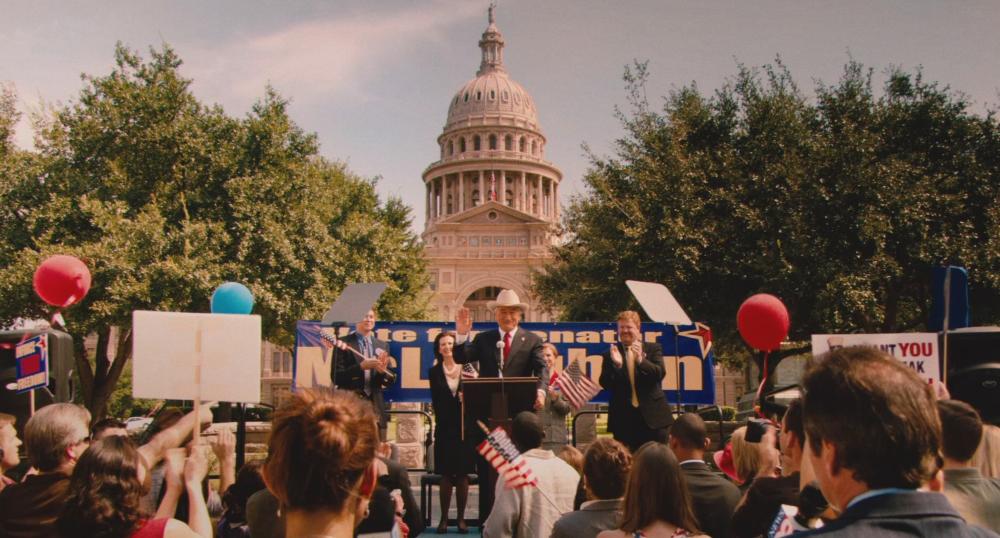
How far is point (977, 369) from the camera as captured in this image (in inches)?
381

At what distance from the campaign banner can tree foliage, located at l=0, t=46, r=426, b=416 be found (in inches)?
415

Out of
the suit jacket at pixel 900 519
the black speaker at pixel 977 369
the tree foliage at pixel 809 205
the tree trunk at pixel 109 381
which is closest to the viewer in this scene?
the suit jacket at pixel 900 519

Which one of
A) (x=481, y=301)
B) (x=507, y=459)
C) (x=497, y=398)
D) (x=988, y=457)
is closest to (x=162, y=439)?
(x=507, y=459)

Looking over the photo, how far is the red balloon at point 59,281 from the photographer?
9.98m

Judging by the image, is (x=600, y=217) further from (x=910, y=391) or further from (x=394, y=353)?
(x=910, y=391)

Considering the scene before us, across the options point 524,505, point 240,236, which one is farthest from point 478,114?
point 524,505

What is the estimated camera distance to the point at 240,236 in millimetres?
24016

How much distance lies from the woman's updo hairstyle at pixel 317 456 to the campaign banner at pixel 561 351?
35.4 feet

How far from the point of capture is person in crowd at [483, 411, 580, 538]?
508 cm

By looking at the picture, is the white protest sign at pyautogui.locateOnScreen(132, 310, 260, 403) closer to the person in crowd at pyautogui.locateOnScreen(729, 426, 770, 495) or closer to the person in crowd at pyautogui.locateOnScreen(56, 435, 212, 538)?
the person in crowd at pyautogui.locateOnScreen(56, 435, 212, 538)

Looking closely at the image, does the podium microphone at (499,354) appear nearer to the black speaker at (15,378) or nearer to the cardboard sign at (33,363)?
the cardboard sign at (33,363)

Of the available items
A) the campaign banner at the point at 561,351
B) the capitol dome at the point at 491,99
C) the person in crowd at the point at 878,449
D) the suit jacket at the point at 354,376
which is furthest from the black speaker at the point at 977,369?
the capitol dome at the point at 491,99

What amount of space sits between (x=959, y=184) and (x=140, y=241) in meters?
21.9

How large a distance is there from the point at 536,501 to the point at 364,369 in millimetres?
4255
